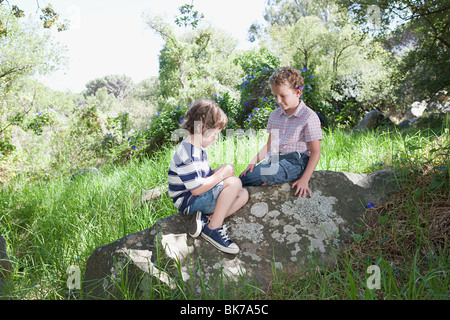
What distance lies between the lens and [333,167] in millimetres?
3971

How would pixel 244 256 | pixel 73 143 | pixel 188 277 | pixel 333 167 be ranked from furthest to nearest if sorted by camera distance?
pixel 73 143, pixel 333 167, pixel 244 256, pixel 188 277

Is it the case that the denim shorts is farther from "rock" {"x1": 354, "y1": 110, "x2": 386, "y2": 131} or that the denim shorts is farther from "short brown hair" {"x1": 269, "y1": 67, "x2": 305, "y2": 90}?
"rock" {"x1": 354, "y1": 110, "x2": 386, "y2": 131}

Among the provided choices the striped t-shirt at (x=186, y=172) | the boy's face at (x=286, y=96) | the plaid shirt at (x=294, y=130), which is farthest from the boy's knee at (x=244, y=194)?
the boy's face at (x=286, y=96)

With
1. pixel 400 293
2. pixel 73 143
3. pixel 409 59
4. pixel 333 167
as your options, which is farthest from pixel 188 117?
pixel 73 143

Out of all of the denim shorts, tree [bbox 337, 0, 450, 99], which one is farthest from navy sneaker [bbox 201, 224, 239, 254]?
tree [bbox 337, 0, 450, 99]

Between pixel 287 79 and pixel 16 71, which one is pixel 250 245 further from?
pixel 16 71

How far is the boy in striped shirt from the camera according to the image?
7.97 feet

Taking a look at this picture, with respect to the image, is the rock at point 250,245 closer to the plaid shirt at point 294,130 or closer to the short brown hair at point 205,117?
the plaid shirt at point 294,130

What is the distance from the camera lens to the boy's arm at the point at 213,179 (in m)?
2.43

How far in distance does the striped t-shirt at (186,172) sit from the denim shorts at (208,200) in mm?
51

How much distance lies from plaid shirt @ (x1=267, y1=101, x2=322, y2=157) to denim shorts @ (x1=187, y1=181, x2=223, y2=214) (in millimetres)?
689

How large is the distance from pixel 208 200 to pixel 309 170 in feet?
2.81
